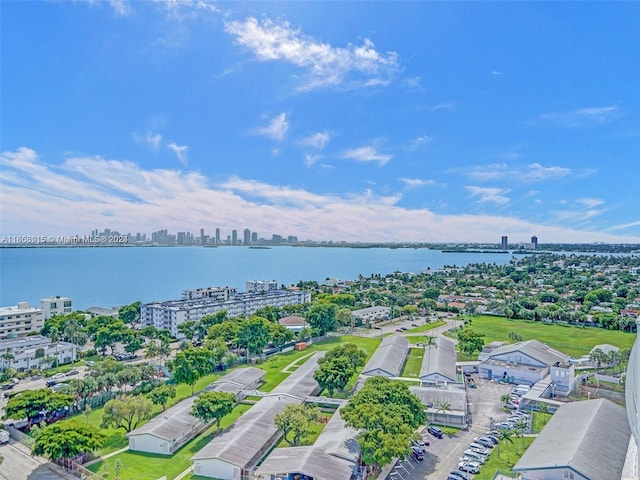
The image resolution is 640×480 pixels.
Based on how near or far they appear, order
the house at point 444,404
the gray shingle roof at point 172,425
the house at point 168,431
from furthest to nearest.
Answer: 1. the house at point 444,404
2. the gray shingle roof at point 172,425
3. the house at point 168,431

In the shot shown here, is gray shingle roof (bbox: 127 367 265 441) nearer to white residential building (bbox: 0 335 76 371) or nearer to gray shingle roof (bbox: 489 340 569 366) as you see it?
white residential building (bbox: 0 335 76 371)

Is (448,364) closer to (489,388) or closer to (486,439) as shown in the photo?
(489,388)

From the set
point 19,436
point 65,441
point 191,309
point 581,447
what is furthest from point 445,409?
point 191,309

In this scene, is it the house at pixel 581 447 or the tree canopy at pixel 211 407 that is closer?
the house at pixel 581 447

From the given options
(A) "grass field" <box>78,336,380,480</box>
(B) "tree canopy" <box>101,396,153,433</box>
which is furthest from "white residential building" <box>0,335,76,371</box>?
(B) "tree canopy" <box>101,396,153,433</box>

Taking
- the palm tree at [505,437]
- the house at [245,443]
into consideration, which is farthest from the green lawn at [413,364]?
the palm tree at [505,437]

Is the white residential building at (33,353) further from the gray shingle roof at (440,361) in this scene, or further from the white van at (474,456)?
the white van at (474,456)

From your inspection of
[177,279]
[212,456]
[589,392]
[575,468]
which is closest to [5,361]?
[212,456]
